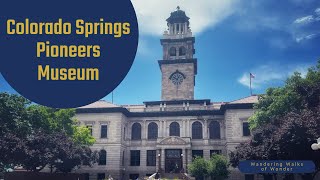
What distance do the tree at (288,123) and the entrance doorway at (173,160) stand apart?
34.4 ft

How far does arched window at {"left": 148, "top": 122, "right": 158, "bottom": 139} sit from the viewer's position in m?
49.2

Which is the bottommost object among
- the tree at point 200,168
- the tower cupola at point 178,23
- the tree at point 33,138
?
the tree at point 200,168

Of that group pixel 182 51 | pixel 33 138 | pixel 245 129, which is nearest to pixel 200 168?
pixel 245 129

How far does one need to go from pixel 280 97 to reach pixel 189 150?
16.4 m

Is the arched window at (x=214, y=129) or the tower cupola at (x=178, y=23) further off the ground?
the tower cupola at (x=178, y=23)

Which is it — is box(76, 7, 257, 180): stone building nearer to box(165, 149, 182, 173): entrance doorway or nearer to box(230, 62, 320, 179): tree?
box(165, 149, 182, 173): entrance doorway

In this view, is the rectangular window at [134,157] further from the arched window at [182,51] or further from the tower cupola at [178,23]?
the tower cupola at [178,23]

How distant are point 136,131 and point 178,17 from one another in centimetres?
2166

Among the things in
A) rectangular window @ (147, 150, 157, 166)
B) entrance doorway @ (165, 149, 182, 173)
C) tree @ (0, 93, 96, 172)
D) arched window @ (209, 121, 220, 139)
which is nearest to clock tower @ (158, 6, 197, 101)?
arched window @ (209, 121, 220, 139)

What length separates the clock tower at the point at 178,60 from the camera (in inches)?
2151

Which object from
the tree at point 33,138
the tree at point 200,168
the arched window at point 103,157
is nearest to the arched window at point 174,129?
the arched window at point 103,157

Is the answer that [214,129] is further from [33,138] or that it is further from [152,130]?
[33,138]

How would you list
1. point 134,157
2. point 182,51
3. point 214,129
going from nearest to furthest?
point 214,129
point 134,157
point 182,51

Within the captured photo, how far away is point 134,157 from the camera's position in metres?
48.7
